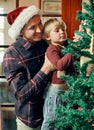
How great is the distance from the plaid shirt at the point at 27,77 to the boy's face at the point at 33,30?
0.03 metres

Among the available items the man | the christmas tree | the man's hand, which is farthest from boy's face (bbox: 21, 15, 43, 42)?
the christmas tree

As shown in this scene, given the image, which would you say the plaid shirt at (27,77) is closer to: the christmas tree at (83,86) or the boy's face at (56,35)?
the boy's face at (56,35)

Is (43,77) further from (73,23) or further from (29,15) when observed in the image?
(73,23)

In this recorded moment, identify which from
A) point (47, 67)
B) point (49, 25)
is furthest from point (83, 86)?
point (49, 25)

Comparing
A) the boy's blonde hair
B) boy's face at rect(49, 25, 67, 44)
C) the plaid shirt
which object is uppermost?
the boy's blonde hair

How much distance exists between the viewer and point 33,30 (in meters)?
1.27

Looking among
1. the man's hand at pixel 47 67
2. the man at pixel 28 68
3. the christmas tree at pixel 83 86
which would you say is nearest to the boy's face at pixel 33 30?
the man at pixel 28 68

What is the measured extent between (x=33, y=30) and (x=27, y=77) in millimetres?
188

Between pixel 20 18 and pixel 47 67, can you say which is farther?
pixel 20 18

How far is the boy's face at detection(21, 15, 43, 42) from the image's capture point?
4.19ft

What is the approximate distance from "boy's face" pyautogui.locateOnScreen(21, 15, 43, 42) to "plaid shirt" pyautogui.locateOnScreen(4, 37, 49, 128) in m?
0.03

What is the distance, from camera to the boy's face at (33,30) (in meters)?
1.28

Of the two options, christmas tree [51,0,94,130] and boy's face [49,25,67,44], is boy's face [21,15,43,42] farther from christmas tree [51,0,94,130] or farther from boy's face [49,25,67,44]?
christmas tree [51,0,94,130]

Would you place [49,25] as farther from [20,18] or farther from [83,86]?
[83,86]
